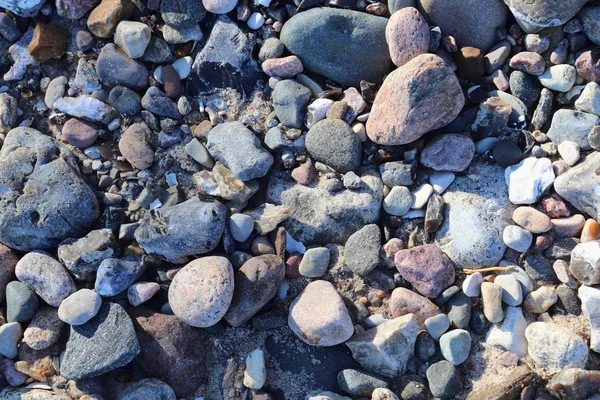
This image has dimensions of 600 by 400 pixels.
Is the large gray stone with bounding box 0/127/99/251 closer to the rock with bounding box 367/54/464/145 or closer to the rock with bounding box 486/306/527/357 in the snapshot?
the rock with bounding box 367/54/464/145

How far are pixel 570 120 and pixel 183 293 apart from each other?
2.00 meters

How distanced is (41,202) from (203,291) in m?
0.94

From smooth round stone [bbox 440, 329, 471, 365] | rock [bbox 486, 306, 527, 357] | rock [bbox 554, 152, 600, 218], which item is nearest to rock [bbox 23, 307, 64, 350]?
smooth round stone [bbox 440, 329, 471, 365]

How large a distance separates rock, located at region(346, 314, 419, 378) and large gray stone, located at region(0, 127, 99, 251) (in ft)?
4.76

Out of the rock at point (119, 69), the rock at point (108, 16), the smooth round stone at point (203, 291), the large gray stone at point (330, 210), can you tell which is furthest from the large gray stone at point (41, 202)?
the large gray stone at point (330, 210)

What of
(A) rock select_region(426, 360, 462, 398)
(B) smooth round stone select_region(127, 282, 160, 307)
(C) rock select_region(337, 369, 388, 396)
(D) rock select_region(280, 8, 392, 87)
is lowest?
(C) rock select_region(337, 369, 388, 396)

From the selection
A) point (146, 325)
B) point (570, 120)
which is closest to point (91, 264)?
point (146, 325)

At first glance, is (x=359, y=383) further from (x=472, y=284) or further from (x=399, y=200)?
(x=399, y=200)

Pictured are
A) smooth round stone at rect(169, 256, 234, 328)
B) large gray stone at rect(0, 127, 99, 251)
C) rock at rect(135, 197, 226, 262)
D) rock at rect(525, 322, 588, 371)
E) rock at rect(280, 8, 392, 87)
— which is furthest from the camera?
rock at rect(280, 8, 392, 87)

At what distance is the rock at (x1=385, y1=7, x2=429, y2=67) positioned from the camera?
2930 millimetres

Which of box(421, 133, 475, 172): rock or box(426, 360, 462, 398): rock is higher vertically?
box(421, 133, 475, 172): rock

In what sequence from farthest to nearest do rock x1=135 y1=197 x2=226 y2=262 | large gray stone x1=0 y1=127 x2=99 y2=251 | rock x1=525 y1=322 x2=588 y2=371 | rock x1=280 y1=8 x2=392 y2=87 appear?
rock x1=280 y1=8 x2=392 y2=87 < large gray stone x1=0 y1=127 x2=99 y2=251 < rock x1=135 y1=197 x2=226 y2=262 < rock x1=525 y1=322 x2=588 y2=371

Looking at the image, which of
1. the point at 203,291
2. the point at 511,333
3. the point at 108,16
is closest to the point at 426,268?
the point at 511,333

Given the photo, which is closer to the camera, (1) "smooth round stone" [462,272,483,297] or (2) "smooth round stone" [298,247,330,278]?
(1) "smooth round stone" [462,272,483,297]
